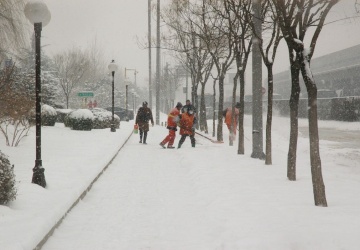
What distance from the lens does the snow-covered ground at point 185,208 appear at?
4.50m

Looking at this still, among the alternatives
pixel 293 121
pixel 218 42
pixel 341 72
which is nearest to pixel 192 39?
pixel 218 42

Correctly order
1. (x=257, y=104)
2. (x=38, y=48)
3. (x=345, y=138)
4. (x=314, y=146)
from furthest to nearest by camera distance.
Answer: (x=345, y=138) → (x=257, y=104) → (x=38, y=48) → (x=314, y=146)

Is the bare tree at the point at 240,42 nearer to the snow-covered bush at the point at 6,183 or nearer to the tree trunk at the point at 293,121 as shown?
the tree trunk at the point at 293,121

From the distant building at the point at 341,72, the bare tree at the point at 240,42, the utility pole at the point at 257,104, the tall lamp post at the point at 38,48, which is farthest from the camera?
the distant building at the point at 341,72

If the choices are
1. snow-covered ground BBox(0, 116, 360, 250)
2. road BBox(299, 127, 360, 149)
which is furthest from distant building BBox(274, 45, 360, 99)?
snow-covered ground BBox(0, 116, 360, 250)

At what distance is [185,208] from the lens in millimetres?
6359

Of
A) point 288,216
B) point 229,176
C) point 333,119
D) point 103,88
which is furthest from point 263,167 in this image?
point 103,88

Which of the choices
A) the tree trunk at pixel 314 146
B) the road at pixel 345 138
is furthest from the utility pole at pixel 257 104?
the road at pixel 345 138

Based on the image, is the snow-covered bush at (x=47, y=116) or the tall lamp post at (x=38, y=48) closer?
the tall lamp post at (x=38, y=48)

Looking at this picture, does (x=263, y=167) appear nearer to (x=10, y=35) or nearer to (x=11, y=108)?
(x=11, y=108)

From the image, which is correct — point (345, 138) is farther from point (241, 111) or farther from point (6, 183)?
point (6, 183)

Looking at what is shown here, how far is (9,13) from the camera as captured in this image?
14359 millimetres

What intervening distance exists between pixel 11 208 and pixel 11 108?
7823 mm

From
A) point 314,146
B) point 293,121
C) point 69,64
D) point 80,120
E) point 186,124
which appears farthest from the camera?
point 69,64
